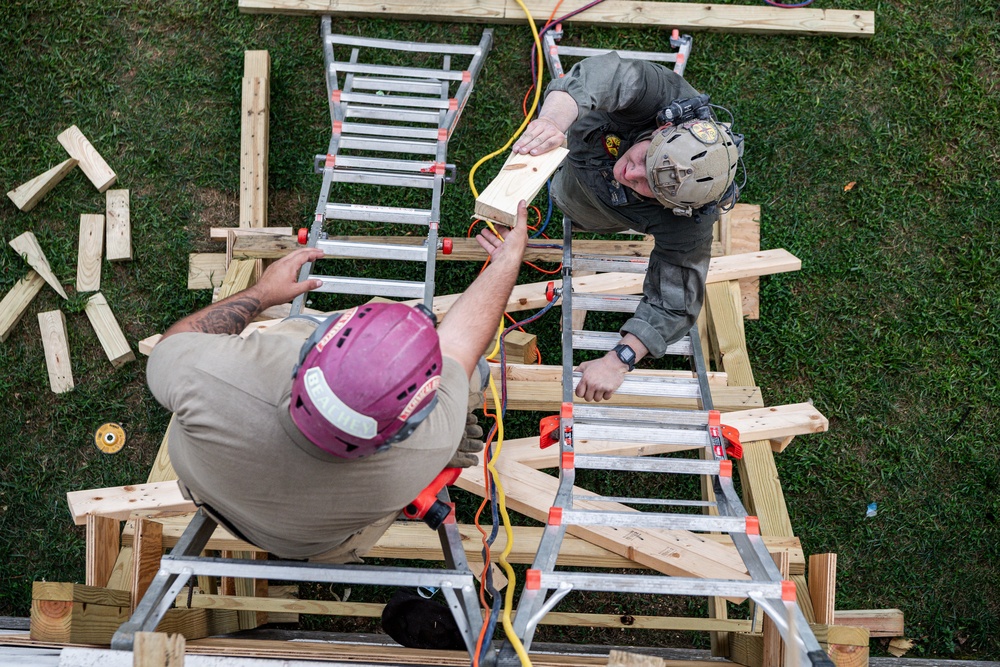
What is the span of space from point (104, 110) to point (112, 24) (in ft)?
2.29

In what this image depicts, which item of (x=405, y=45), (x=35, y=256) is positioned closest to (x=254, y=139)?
(x=405, y=45)

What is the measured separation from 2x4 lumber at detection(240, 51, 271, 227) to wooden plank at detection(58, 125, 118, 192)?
1059mm

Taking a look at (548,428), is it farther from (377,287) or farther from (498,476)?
(377,287)

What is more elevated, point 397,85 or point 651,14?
point 651,14

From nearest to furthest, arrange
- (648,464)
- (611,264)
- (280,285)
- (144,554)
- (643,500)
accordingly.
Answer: (144,554), (280,285), (643,500), (648,464), (611,264)

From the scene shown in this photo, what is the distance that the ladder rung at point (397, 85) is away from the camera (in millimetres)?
5164

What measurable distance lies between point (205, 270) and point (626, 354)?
3.08m

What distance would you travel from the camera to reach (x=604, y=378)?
13.3 ft

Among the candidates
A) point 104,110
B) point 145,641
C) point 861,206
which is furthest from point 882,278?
point 104,110

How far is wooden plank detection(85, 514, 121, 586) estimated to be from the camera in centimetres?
345

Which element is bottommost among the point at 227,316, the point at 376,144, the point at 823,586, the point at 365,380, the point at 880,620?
the point at 880,620

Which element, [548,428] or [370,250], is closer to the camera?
[548,428]

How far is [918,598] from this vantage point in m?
5.22

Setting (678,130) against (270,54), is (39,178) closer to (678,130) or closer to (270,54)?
(270,54)
